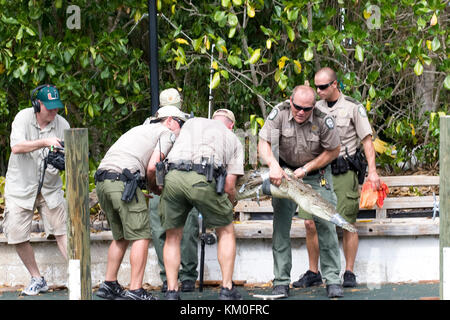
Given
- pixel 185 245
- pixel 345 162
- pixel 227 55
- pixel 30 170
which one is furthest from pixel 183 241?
pixel 227 55

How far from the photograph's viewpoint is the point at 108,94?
10250mm

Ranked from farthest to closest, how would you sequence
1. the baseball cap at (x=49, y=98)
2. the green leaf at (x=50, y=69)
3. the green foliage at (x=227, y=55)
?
the green leaf at (x=50, y=69)
the green foliage at (x=227, y=55)
the baseball cap at (x=49, y=98)

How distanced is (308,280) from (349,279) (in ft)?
1.26

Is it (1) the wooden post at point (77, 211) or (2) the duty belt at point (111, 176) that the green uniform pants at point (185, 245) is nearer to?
(2) the duty belt at point (111, 176)

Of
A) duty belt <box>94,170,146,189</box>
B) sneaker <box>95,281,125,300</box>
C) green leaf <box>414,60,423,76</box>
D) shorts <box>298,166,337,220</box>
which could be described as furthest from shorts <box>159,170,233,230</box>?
green leaf <box>414,60,423,76</box>

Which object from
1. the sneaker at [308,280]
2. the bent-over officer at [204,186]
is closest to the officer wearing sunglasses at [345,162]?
the sneaker at [308,280]

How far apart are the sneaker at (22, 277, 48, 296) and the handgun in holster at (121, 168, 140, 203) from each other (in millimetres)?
1521

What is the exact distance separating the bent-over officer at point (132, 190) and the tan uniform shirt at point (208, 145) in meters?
0.24

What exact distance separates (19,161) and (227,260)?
228cm

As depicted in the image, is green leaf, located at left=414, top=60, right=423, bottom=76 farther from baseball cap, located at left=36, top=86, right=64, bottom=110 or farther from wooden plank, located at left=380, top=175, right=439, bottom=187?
baseball cap, located at left=36, top=86, right=64, bottom=110

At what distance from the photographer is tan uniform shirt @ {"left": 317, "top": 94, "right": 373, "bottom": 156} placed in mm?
8516

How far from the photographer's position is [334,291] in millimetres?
8031

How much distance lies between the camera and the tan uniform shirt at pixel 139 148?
26.0ft

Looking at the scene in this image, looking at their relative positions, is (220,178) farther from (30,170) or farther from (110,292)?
(30,170)
